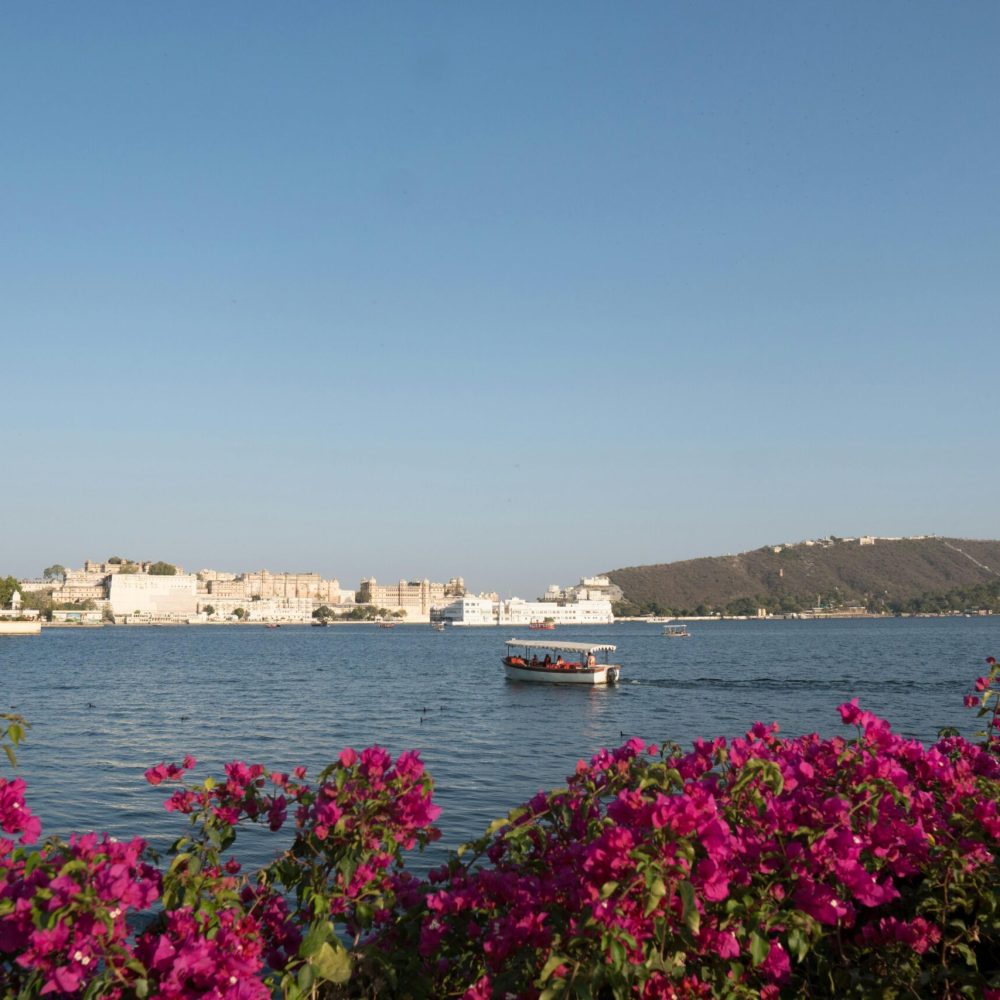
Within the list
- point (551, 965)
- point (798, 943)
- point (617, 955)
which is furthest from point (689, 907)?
point (798, 943)

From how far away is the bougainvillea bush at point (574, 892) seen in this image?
9.71 feet

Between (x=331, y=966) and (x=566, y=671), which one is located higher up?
(x=331, y=966)

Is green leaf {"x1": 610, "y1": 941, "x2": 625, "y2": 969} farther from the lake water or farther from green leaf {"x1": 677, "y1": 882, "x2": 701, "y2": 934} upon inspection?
the lake water

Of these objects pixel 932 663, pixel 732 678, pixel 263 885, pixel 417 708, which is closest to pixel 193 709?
pixel 417 708

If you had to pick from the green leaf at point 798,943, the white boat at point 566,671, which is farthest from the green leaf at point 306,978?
the white boat at point 566,671

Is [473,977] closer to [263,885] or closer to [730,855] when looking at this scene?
[263,885]

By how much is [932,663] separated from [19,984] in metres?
78.2

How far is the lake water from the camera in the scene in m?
21.7

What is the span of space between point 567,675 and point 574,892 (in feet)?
174

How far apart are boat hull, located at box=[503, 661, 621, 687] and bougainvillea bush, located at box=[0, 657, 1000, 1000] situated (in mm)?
50610

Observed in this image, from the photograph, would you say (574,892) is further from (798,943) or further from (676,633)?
(676,633)

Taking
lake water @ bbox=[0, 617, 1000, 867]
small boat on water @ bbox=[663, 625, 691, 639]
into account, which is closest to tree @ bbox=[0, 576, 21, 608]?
lake water @ bbox=[0, 617, 1000, 867]

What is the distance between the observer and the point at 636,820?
10.3ft

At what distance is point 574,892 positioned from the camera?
3.30 m
